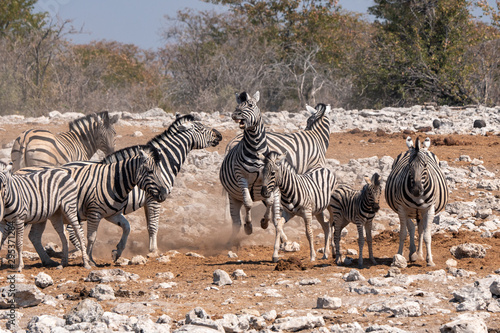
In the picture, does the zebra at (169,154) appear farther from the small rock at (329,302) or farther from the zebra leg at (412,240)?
the small rock at (329,302)

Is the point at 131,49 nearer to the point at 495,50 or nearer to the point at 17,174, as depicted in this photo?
the point at 495,50

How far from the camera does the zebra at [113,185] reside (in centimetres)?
914

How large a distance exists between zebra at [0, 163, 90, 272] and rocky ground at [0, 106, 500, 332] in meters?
0.49

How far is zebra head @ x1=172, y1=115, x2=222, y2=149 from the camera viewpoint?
10852 mm

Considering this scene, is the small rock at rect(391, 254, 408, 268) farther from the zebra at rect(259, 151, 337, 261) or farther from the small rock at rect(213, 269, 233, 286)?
the small rock at rect(213, 269, 233, 286)

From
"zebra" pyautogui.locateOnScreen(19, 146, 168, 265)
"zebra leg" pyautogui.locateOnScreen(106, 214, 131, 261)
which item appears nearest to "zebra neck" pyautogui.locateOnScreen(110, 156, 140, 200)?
"zebra" pyautogui.locateOnScreen(19, 146, 168, 265)

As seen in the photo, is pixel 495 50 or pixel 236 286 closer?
pixel 236 286

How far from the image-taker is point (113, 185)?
927 centimetres

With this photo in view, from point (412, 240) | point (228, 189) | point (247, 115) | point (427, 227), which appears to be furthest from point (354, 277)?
point (228, 189)

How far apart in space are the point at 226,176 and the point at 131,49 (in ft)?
122

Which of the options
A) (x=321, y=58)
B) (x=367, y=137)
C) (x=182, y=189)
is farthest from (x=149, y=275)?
(x=321, y=58)

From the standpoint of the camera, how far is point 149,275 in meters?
8.27

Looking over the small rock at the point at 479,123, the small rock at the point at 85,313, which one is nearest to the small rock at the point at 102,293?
→ the small rock at the point at 85,313

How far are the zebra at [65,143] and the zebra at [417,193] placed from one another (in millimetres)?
5561
